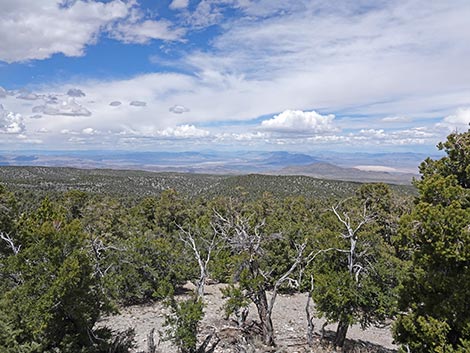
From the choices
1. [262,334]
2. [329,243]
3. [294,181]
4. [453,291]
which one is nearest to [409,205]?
[329,243]

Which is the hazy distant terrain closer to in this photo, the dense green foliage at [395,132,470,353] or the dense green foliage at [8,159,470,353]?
the dense green foliage at [8,159,470,353]

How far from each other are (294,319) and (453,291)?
50.0ft

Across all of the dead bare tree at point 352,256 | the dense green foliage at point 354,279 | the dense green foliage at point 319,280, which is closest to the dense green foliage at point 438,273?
the dense green foliage at point 319,280

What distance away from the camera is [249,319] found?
65.4ft

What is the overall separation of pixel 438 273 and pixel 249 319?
12601 millimetres

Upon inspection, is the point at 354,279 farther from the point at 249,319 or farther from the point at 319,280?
the point at 249,319

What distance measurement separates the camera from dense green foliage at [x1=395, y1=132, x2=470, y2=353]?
896cm

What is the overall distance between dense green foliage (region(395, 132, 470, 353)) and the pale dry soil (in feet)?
17.4

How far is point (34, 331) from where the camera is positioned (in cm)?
1053

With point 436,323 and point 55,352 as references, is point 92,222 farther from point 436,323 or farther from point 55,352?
point 436,323

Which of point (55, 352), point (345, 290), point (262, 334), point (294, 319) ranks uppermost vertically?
point (345, 290)

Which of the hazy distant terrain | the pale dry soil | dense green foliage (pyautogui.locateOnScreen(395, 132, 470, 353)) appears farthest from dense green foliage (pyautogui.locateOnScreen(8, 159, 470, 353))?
the hazy distant terrain

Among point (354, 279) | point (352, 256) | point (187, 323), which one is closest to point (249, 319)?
point (354, 279)

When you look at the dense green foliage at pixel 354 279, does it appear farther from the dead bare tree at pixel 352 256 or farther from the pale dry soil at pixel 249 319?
the pale dry soil at pixel 249 319
